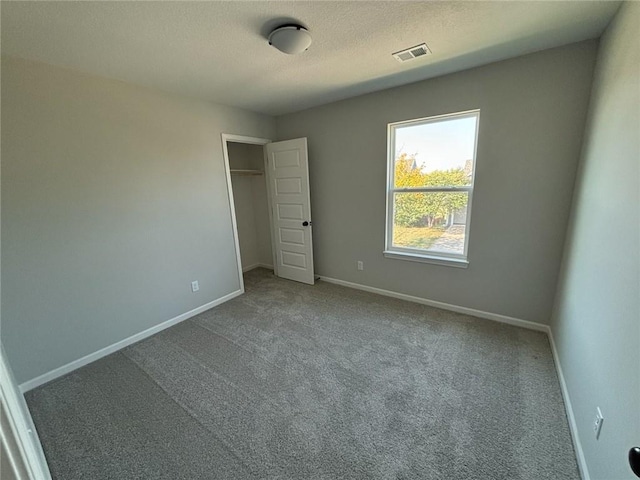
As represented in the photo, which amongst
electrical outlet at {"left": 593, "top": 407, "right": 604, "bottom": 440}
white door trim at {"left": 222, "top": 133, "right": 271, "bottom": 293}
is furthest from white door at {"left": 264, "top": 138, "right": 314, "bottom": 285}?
electrical outlet at {"left": 593, "top": 407, "right": 604, "bottom": 440}

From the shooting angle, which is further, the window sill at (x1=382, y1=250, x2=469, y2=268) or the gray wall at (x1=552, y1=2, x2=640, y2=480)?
the window sill at (x1=382, y1=250, x2=469, y2=268)

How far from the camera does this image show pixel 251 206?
478 centimetres

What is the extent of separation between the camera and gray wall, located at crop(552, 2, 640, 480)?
3.59 ft

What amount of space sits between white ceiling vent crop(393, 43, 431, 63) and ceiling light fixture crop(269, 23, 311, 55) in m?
0.82

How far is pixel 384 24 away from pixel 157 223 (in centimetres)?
267

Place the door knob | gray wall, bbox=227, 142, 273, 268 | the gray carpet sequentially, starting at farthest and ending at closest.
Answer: gray wall, bbox=227, 142, 273, 268
the gray carpet
the door knob

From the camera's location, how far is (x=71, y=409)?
6.15 feet

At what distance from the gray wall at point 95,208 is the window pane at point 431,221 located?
231 centimetres

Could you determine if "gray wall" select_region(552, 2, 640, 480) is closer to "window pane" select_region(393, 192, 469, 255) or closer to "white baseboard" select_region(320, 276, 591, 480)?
"white baseboard" select_region(320, 276, 591, 480)

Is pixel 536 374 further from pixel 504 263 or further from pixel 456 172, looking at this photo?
pixel 456 172

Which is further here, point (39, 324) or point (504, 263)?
point (504, 263)

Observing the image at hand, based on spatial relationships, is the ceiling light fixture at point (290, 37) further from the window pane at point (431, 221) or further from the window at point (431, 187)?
the window pane at point (431, 221)

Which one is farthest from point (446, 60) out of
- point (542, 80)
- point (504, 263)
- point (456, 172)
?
point (504, 263)

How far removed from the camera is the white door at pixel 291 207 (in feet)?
11.9
